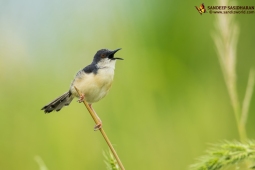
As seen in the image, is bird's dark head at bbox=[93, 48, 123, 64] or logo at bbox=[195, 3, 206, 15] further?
logo at bbox=[195, 3, 206, 15]

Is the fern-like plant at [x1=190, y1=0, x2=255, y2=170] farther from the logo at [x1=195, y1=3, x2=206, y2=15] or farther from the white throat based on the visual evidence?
the logo at [x1=195, y1=3, x2=206, y2=15]

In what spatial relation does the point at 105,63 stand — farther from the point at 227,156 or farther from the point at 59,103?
the point at 227,156

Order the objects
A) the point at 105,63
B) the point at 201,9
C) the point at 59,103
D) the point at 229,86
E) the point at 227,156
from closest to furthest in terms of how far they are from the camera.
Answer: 1. the point at 227,156
2. the point at 229,86
3. the point at 59,103
4. the point at 105,63
5. the point at 201,9

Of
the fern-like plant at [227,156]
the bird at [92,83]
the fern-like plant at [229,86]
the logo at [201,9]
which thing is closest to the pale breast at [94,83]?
the bird at [92,83]

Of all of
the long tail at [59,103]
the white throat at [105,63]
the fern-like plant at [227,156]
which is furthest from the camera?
the white throat at [105,63]

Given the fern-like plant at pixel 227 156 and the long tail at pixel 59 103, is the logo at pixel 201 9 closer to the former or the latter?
the long tail at pixel 59 103

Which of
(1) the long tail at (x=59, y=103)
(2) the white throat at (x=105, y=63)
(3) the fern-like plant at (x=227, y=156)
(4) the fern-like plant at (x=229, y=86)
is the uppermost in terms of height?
(2) the white throat at (x=105, y=63)

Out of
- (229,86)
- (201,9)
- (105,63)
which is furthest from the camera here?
(201,9)

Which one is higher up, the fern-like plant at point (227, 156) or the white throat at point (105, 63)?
the white throat at point (105, 63)

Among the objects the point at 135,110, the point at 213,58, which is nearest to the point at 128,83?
the point at 135,110

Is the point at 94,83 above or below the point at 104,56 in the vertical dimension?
below

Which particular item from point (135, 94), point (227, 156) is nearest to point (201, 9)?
point (135, 94)

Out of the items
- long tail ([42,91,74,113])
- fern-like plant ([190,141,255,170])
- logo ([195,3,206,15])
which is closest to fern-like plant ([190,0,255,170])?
fern-like plant ([190,141,255,170])

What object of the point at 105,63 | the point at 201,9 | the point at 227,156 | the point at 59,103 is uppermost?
the point at 201,9
